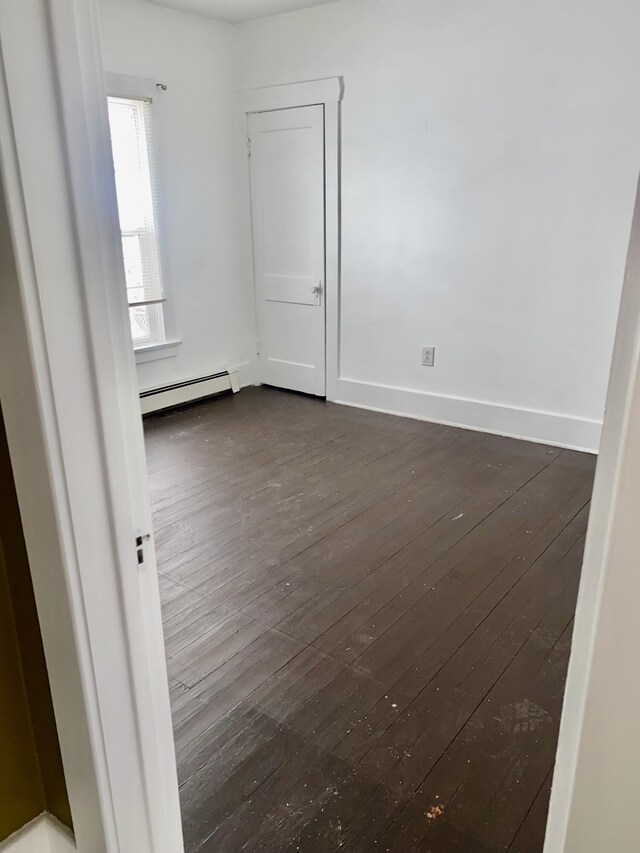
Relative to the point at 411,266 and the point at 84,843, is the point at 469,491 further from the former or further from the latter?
the point at 84,843

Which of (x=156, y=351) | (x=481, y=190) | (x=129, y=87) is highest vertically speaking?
(x=129, y=87)

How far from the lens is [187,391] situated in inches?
181

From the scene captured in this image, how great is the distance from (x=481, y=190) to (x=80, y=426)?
10.8 feet

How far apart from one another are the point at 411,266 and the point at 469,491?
5.29ft

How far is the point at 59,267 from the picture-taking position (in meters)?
0.85

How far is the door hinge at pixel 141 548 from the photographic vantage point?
1.05 m

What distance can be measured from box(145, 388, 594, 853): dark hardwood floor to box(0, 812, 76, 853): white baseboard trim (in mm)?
305

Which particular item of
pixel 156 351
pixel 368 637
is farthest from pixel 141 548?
pixel 156 351

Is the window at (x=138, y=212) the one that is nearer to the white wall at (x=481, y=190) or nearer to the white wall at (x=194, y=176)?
the white wall at (x=194, y=176)

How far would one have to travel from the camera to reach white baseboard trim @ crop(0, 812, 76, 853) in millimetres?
1211

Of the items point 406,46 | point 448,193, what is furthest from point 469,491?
point 406,46

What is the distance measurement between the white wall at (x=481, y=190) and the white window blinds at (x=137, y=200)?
0.96m

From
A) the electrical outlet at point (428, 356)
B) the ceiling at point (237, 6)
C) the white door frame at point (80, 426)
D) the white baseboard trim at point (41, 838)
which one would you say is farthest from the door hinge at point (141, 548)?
the ceiling at point (237, 6)

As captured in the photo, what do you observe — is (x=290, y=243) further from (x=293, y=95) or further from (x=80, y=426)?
(x=80, y=426)
